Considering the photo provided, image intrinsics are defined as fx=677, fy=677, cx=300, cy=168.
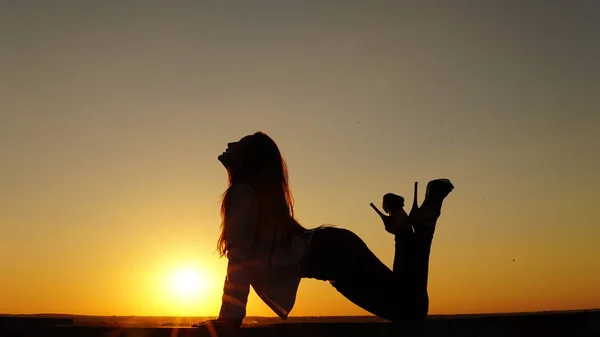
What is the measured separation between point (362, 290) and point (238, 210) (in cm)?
143

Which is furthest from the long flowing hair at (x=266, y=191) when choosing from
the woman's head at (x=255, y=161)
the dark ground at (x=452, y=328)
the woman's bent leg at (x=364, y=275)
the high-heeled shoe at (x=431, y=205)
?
the dark ground at (x=452, y=328)

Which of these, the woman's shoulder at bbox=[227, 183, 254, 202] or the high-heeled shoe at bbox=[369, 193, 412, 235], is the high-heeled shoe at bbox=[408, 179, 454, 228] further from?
the woman's shoulder at bbox=[227, 183, 254, 202]

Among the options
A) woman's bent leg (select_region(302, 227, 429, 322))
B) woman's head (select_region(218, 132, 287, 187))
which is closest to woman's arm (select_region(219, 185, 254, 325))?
woman's head (select_region(218, 132, 287, 187))

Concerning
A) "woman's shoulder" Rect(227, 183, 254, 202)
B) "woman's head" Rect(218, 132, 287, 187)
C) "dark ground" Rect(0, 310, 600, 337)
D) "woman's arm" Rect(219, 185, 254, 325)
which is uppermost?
"woman's head" Rect(218, 132, 287, 187)

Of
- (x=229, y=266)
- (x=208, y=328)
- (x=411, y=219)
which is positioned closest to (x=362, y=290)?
(x=411, y=219)

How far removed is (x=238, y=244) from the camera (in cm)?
582

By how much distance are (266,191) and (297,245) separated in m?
0.57

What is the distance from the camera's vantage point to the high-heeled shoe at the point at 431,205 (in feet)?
19.9

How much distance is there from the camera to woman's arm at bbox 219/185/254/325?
18.5 ft

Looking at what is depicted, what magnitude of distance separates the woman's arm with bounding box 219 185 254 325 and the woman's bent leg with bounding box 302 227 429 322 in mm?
707

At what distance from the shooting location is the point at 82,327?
3.88m

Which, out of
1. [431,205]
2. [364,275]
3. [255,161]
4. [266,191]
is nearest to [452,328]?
[431,205]

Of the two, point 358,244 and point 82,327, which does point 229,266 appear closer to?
point 358,244

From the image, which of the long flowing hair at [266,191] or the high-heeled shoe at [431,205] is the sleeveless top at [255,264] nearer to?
the long flowing hair at [266,191]
